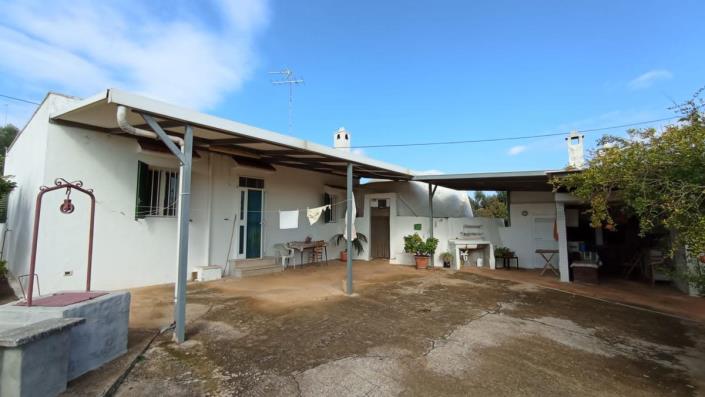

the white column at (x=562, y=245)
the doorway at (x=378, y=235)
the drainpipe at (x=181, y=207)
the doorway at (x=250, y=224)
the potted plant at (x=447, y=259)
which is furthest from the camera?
the doorway at (x=378, y=235)

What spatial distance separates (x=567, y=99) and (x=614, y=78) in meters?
1.42

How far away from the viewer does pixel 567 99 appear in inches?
395

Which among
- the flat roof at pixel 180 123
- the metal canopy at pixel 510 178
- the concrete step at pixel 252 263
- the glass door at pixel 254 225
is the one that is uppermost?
the flat roof at pixel 180 123

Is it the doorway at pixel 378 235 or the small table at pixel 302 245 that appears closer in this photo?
the small table at pixel 302 245

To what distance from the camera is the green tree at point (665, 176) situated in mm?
2740

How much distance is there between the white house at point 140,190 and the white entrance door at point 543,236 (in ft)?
16.5

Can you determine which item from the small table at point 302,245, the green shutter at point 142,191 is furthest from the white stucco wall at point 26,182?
the small table at point 302,245

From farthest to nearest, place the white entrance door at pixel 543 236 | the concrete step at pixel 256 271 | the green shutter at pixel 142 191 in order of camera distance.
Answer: the white entrance door at pixel 543 236 → the concrete step at pixel 256 271 → the green shutter at pixel 142 191

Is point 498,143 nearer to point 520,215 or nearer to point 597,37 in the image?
point 520,215

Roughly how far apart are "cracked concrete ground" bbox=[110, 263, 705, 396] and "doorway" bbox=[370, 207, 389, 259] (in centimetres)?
Result: 519

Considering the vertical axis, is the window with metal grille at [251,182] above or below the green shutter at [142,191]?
above

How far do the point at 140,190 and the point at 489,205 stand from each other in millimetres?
23007

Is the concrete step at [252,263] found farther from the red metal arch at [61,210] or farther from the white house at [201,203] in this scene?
the red metal arch at [61,210]

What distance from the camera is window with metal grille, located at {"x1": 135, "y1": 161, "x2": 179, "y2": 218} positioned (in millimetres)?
6113
